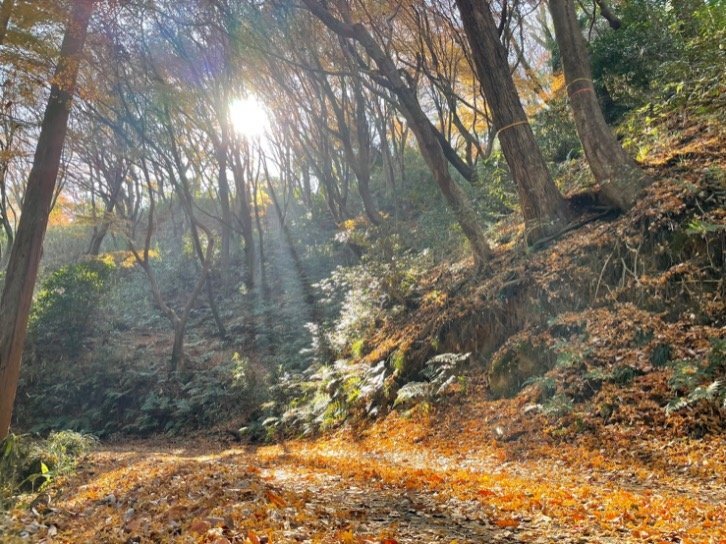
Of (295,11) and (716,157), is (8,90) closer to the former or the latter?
(295,11)

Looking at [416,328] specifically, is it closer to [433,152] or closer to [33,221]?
[433,152]

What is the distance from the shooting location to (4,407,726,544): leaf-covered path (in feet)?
9.10

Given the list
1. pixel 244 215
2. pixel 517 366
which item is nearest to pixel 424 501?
pixel 517 366

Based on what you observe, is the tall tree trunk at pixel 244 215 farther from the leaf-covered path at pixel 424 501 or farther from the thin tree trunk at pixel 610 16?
the leaf-covered path at pixel 424 501

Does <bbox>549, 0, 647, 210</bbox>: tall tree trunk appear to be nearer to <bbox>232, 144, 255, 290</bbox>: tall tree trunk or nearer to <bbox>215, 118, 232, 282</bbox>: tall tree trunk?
<bbox>215, 118, 232, 282</bbox>: tall tree trunk

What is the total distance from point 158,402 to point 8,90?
7.34m

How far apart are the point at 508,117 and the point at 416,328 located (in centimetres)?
379

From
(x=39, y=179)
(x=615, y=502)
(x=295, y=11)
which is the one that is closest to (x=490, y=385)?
(x=615, y=502)

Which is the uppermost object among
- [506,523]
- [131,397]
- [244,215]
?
[244,215]

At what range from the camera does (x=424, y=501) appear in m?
3.53

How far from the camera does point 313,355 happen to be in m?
12.2

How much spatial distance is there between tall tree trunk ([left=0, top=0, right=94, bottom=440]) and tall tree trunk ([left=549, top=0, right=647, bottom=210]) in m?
7.22

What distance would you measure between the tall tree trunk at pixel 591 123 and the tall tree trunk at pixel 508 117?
687 mm

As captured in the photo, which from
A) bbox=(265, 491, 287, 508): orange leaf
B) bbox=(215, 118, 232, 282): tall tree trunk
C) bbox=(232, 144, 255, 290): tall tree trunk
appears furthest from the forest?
bbox=(232, 144, 255, 290): tall tree trunk
